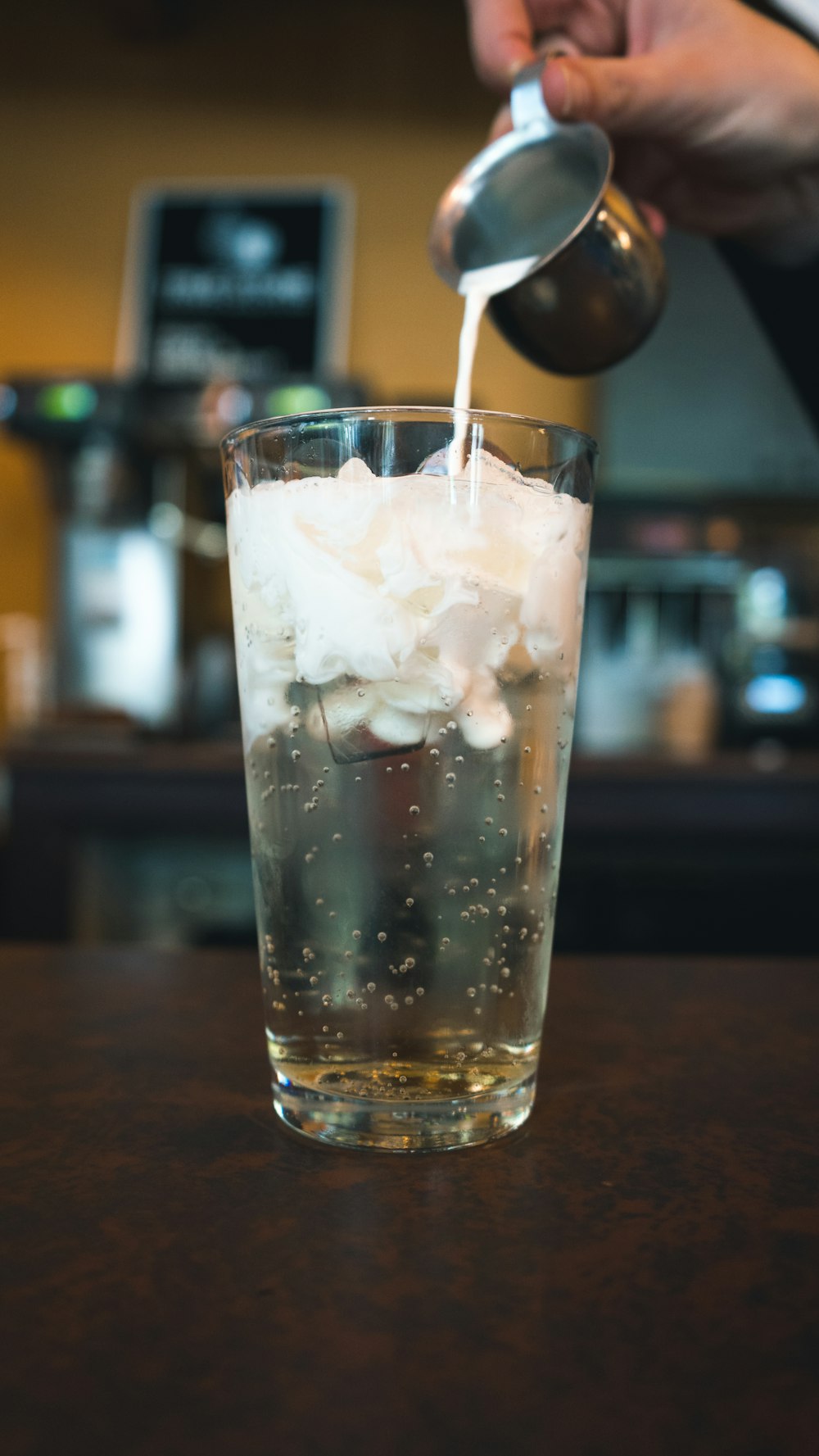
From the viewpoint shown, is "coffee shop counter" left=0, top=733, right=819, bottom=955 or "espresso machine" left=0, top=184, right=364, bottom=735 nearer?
"coffee shop counter" left=0, top=733, right=819, bottom=955

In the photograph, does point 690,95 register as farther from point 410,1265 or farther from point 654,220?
point 410,1265

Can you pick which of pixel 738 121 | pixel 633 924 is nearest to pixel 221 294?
pixel 633 924

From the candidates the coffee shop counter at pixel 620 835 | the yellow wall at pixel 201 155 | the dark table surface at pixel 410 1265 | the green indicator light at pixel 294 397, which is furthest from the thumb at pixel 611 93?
the yellow wall at pixel 201 155

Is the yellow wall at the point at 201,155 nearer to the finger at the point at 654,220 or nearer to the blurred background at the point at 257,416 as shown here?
the blurred background at the point at 257,416

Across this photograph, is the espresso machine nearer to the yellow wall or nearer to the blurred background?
the blurred background

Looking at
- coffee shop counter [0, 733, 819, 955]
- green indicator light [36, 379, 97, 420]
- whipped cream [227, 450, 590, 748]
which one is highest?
whipped cream [227, 450, 590, 748]

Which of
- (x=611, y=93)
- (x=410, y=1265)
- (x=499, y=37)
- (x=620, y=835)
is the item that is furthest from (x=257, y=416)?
(x=410, y=1265)

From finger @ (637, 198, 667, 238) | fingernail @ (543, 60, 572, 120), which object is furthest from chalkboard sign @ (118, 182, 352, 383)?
fingernail @ (543, 60, 572, 120)

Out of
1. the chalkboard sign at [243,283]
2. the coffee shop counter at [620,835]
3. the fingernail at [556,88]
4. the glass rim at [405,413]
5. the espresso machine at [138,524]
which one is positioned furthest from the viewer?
the chalkboard sign at [243,283]
